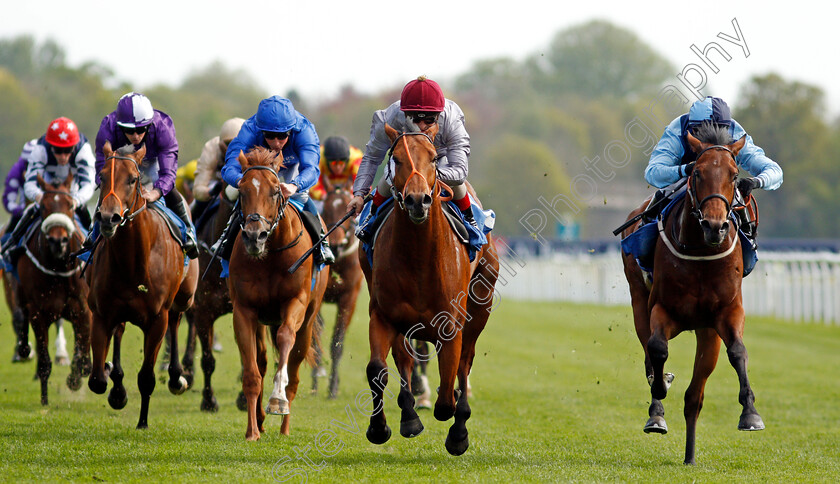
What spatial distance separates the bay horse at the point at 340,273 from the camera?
1001 centimetres

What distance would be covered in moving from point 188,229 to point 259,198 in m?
1.60

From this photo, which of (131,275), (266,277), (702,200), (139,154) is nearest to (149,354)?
(131,275)

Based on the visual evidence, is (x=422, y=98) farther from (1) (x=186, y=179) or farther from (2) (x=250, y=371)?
(1) (x=186, y=179)

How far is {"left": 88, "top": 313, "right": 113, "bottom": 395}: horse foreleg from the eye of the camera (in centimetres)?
738

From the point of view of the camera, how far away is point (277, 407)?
6.55 meters

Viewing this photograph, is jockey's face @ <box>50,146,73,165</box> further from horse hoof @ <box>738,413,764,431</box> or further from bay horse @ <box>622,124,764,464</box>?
horse hoof @ <box>738,413,764,431</box>

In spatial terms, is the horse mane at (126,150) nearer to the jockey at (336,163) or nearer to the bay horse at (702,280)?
the jockey at (336,163)

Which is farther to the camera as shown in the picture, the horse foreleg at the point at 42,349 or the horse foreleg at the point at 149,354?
the horse foreleg at the point at 42,349

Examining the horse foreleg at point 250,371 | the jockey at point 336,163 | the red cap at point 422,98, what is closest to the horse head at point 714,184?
the red cap at point 422,98

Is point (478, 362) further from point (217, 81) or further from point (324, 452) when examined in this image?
point (217, 81)

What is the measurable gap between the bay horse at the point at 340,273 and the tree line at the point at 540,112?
21.6 metres

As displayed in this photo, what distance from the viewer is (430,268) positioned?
19.9 feet

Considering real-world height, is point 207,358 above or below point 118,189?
below

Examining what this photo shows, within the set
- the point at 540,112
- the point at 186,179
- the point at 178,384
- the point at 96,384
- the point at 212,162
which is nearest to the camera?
the point at 96,384
